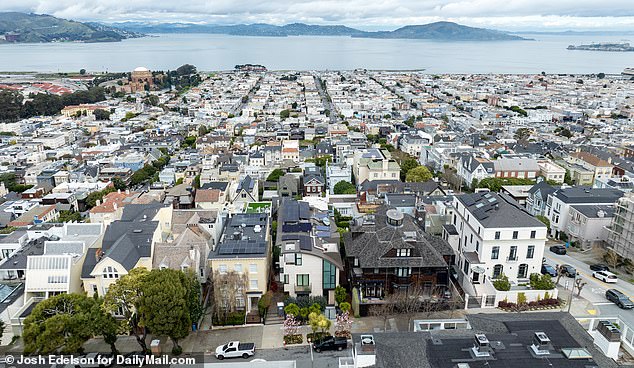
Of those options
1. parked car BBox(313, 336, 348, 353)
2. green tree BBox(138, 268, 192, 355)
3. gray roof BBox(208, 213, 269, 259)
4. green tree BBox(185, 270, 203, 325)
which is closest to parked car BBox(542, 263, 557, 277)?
parked car BBox(313, 336, 348, 353)

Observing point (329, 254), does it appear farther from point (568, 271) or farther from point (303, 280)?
point (568, 271)

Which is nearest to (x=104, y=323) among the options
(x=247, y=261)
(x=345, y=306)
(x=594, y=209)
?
(x=247, y=261)

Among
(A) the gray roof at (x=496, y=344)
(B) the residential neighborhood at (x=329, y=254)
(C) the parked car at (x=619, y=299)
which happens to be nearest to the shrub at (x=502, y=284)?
(B) the residential neighborhood at (x=329, y=254)

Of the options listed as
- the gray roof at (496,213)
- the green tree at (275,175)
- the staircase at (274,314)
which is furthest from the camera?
the green tree at (275,175)

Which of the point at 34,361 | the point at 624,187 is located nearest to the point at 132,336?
the point at 34,361

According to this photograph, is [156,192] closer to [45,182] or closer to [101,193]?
[101,193]

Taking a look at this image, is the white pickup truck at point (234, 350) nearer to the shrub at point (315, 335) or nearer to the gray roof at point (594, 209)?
the shrub at point (315, 335)
